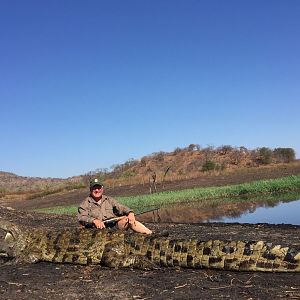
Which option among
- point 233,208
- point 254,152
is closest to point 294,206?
point 233,208

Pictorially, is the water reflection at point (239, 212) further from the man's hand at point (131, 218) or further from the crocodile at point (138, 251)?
the crocodile at point (138, 251)

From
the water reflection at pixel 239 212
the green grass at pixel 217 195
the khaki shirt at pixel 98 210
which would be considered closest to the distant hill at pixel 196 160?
the green grass at pixel 217 195

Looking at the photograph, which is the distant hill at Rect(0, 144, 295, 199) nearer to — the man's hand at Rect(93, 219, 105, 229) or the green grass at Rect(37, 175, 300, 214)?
the green grass at Rect(37, 175, 300, 214)

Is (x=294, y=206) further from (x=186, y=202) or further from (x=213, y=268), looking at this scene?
(x=213, y=268)

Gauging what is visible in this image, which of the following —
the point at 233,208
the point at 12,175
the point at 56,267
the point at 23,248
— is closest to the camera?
the point at 56,267

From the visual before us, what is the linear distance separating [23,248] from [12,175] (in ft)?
319

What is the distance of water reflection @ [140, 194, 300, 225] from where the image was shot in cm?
1652

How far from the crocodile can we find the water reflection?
8.95 m

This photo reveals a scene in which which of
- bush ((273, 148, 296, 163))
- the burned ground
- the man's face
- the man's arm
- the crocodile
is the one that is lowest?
the burned ground

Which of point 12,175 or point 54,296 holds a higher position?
point 12,175

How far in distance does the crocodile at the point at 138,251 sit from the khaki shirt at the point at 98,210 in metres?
0.65

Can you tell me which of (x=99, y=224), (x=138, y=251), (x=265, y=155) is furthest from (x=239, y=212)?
(x=265, y=155)

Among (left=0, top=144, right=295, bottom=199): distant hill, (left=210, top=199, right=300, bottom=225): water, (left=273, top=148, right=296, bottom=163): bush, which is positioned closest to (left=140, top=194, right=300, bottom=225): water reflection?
(left=210, top=199, right=300, bottom=225): water

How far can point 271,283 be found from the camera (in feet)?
18.0
